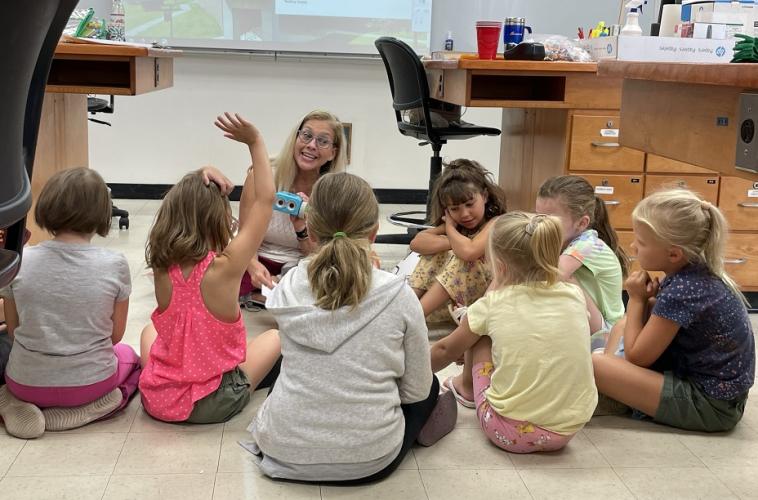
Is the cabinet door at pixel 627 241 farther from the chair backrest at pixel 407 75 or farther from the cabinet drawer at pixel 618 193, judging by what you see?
the chair backrest at pixel 407 75

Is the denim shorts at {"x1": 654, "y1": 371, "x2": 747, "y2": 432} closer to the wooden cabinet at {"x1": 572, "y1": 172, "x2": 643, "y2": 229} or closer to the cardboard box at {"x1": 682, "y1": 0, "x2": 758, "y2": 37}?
the wooden cabinet at {"x1": 572, "y1": 172, "x2": 643, "y2": 229}

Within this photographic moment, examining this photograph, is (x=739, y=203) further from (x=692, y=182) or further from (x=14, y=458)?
(x=14, y=458)

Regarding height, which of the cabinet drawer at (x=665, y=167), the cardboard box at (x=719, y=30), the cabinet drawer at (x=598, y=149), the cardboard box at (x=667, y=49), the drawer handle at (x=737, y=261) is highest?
the cardboard box at (x=719, y=30)

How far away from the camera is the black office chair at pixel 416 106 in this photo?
358 centimetres

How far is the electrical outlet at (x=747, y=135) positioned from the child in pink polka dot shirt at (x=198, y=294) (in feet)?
3.17

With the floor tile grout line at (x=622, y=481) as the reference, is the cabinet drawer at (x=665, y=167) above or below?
above

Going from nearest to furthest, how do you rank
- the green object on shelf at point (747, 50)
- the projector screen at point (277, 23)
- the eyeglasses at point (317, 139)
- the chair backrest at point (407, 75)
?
the green object on shelf at point (747, 50) < the eyeglasses at point (317, 139) < the chair backrest at point (407, 75) < the projector screen at point (277, 23)

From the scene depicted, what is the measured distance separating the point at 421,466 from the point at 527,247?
1.65 feet

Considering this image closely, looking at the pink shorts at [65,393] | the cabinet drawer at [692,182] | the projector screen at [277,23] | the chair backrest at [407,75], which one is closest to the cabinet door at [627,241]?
the cabinet drawer at [692,182]

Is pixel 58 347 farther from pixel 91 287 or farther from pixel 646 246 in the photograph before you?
pixel 646 246

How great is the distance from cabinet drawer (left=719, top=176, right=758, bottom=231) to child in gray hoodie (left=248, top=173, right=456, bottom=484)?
1695 millimetres

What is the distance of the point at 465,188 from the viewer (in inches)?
104

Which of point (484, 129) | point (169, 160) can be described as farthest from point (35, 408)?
point (169, 160)

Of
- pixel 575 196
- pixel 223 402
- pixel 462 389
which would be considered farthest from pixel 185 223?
pixel 575 196
